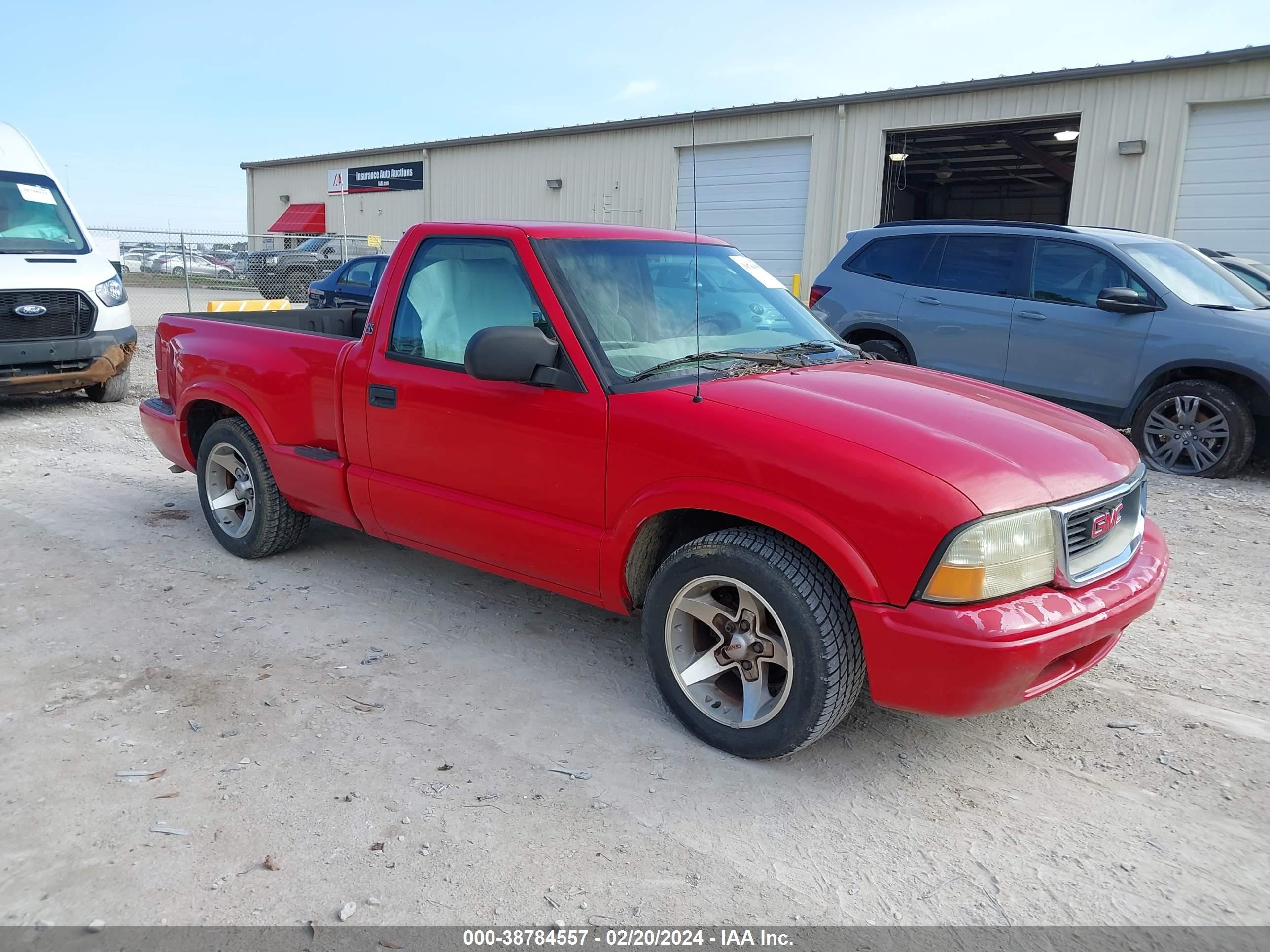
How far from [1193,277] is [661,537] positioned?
659 centimetres

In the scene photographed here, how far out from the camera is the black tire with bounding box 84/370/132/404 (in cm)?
1030

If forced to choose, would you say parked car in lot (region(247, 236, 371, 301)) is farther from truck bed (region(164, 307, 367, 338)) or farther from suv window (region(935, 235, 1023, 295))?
truck bed (region(164, 307, 367, 338))

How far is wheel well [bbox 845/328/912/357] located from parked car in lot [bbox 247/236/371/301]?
17.3m

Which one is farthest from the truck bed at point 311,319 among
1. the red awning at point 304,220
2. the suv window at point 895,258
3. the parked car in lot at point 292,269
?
the red awning at point 304,220

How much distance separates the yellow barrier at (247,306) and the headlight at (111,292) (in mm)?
1314

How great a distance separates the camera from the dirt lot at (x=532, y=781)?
8.39 feet

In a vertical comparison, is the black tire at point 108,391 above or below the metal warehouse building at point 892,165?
below

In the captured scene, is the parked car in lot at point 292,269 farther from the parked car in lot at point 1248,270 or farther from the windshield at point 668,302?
the windshield at point 668,302

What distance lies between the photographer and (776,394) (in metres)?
3.31

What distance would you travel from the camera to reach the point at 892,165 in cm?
2116

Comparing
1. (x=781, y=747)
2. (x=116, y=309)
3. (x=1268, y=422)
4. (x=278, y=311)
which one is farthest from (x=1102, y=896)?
(x=116, y=309)

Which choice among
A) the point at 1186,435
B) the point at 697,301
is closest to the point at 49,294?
the point at 697,301

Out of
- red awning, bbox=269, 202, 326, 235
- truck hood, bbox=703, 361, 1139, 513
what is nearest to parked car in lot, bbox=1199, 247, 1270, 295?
truck hood, bbox=703, 361, 1139, 513

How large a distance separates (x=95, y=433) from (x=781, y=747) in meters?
7.99
